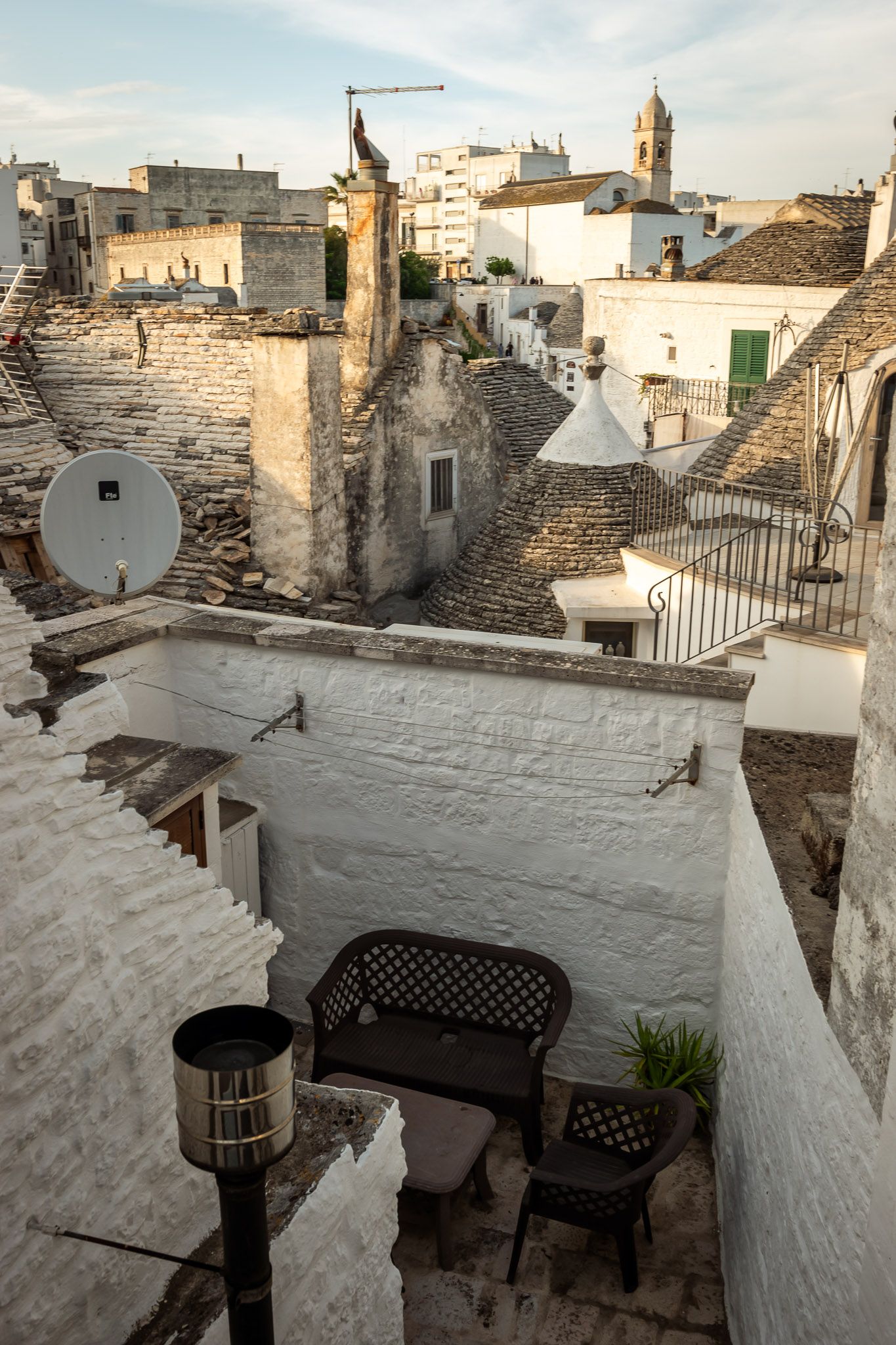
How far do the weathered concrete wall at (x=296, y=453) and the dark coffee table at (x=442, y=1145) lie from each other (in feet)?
20.6

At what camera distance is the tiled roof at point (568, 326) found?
142 ft

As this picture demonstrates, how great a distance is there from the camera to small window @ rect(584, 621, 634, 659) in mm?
10867

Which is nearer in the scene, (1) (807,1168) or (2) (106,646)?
(1) (807,1168)

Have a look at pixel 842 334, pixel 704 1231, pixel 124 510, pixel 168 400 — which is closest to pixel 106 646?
pixel 124 510

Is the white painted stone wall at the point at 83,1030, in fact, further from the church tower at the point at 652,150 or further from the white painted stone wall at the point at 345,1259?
the church tower at the point at 652,150

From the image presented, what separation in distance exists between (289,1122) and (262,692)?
207 inches

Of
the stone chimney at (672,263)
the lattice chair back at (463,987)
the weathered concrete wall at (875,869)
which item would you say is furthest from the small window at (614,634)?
the stone chimney at (672,263)

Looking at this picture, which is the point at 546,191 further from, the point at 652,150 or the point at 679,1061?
the point at 679,1061

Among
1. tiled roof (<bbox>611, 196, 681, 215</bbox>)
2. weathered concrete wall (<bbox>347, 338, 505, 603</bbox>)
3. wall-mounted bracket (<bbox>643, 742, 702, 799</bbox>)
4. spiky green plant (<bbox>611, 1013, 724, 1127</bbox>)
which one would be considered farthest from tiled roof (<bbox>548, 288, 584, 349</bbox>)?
spiky green plant (<bbox>611, 1013, 724, 1127</bbox>)

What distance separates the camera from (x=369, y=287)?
13.4m

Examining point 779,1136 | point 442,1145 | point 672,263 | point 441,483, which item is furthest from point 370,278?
point 672,263

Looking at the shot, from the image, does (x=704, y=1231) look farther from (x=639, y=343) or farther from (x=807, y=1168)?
(x=639, y=343)

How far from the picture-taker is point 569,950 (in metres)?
7.02

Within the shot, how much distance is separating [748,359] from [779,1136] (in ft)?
66.9
